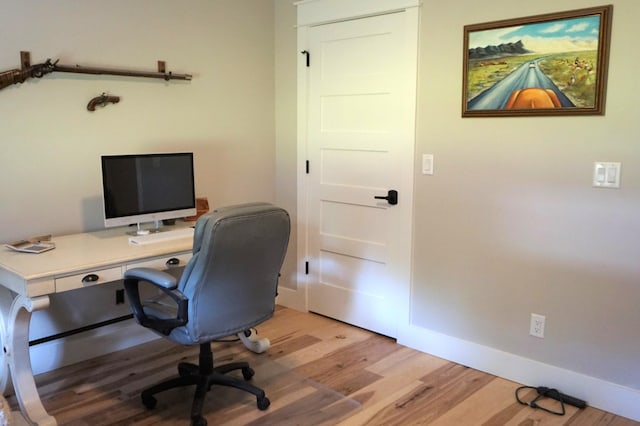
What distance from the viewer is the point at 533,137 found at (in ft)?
8.79

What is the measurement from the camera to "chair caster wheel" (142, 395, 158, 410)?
8.38 feet

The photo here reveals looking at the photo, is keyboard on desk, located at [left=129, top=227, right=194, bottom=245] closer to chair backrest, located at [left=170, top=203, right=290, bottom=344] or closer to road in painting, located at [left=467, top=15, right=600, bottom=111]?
chair backrest, located at [left=170, top=203, right=290, bottom=344]

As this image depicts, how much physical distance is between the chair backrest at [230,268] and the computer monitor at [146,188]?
0.78 metres

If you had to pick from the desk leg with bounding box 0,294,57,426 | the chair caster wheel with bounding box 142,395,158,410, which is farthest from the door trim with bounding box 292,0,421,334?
the desk leg with bounding box 0,294,57,426

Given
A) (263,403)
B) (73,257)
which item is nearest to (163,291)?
(73,257)

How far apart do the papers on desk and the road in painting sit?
2.26 meters

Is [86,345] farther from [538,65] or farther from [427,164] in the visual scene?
[538,65]

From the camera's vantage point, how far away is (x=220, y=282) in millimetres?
2270

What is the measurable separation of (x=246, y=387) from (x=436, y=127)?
1.73 m

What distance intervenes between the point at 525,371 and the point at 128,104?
2.65 m

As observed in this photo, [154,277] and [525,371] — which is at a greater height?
[154,277]

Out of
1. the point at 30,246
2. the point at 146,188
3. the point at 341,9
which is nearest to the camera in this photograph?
the point at 30,246

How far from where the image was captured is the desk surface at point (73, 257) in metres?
2.25

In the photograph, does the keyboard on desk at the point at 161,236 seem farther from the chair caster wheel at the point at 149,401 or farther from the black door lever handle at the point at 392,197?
the black door lever handle at the point at 392,197
